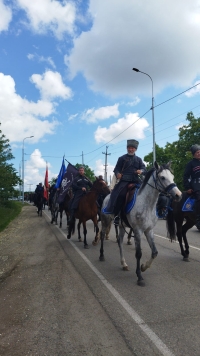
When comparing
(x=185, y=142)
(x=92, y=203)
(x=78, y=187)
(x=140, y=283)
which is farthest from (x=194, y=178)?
(x=185, y=142)

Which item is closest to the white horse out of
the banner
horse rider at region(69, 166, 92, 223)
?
horse rider at region(69, 166, 92, 223)

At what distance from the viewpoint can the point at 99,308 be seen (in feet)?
16.0

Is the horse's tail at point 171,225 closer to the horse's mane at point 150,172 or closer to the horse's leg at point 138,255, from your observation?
the horse's mane at point 150,172

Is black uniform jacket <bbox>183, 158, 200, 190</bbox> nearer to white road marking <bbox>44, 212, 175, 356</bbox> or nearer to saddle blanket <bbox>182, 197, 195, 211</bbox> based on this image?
saddle blanket <bbox>182, 197, 195, 211</bbox>

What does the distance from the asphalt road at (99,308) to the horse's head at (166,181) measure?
5.67 feet

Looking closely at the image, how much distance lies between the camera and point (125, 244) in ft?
35.6

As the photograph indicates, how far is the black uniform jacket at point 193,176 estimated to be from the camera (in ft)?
24.6

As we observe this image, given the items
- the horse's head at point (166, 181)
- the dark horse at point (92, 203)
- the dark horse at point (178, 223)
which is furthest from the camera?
the dark horse at point (92, 203)

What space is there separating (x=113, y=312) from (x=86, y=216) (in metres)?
6.39

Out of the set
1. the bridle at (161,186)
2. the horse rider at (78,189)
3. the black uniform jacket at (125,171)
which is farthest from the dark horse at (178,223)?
the horse rider at (78,189)

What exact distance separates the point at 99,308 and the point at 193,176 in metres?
4.06

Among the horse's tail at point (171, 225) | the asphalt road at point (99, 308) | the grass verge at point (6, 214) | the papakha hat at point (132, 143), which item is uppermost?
the papakha hat at point (132, 143)

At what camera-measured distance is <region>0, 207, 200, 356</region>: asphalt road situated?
3721mm

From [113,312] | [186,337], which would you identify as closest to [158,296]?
[113,312]
